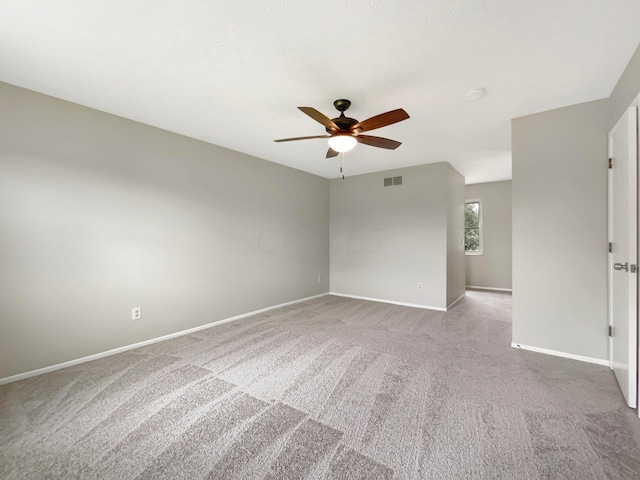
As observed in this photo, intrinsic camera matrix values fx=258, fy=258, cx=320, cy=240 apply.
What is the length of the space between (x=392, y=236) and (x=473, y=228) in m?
2.97

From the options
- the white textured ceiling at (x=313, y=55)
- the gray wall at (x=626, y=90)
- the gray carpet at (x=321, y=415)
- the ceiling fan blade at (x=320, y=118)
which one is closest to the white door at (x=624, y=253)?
the gray wall at (x=626, y=90)

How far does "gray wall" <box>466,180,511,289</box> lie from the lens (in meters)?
6.01

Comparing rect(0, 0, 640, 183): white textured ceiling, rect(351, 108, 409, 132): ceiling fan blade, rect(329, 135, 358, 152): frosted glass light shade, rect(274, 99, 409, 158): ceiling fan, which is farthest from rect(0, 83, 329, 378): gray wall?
rect(351, 108, 409, 132): ceiling fan blade

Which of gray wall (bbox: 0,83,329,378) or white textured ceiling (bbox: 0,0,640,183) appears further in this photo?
gray wall (bbox: 0,83,329,378)

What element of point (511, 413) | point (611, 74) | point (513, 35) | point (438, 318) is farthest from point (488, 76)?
point (438, 318)

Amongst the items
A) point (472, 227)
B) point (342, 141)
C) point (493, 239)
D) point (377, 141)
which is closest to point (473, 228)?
point (472, 227)

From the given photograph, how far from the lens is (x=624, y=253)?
1.99m

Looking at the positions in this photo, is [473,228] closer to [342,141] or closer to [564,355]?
[564,355]

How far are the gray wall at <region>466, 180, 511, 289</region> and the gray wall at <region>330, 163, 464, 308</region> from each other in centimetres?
149

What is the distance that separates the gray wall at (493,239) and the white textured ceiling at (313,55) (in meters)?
3.91

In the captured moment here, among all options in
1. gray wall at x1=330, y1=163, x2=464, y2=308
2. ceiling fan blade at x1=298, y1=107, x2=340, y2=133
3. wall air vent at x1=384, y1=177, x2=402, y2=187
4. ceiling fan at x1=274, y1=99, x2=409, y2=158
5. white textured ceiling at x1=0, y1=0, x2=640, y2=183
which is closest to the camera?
white textured ceiling at x1=0, y1=0, x2=640, y2=183

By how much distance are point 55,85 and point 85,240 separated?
1.38 meters

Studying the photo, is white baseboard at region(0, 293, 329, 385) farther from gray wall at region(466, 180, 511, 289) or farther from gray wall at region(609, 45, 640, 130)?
gray wall at region(466, 180, 511, 289)

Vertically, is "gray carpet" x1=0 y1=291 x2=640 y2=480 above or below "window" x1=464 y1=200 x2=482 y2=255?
below
